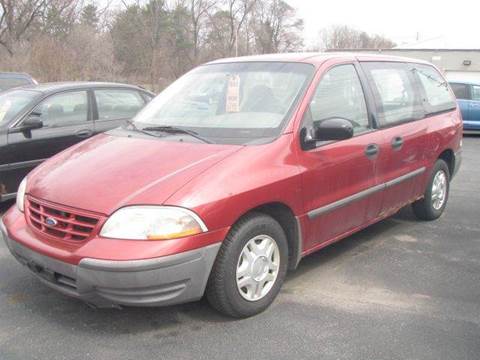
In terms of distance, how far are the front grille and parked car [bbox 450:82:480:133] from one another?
1340 cm

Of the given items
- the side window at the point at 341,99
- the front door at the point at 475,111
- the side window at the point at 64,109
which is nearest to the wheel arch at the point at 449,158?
the side window at the point at 341,99

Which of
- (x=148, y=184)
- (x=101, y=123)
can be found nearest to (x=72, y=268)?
(x=148, y=184)

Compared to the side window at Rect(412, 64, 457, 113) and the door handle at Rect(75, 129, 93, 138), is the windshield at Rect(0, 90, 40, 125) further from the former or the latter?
the side window at Rect(412, 64, 457, 113)

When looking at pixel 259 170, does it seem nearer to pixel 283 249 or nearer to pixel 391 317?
pixel 283 249

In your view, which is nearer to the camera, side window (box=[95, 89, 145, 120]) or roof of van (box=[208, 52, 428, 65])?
roof of van (box=[208, 52, 428, 65])

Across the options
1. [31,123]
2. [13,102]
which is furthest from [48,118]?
[13,102]

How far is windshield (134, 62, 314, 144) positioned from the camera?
3.72m

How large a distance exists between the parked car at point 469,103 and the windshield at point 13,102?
38.5 ft

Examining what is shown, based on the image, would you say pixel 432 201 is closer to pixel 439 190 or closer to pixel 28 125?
pixel 439 190

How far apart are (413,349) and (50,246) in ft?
7.34

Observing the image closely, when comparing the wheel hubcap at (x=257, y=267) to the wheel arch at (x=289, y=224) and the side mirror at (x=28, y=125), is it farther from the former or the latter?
the side mirror at (x=28, y=125)

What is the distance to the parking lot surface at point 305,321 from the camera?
308 centimetres

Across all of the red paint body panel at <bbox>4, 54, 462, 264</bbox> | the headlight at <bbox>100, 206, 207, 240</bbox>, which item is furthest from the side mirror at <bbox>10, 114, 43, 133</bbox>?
the headlight at <bbox>100, 206, 207, 240</bbox>

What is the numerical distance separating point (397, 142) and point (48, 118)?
13.4 feet
